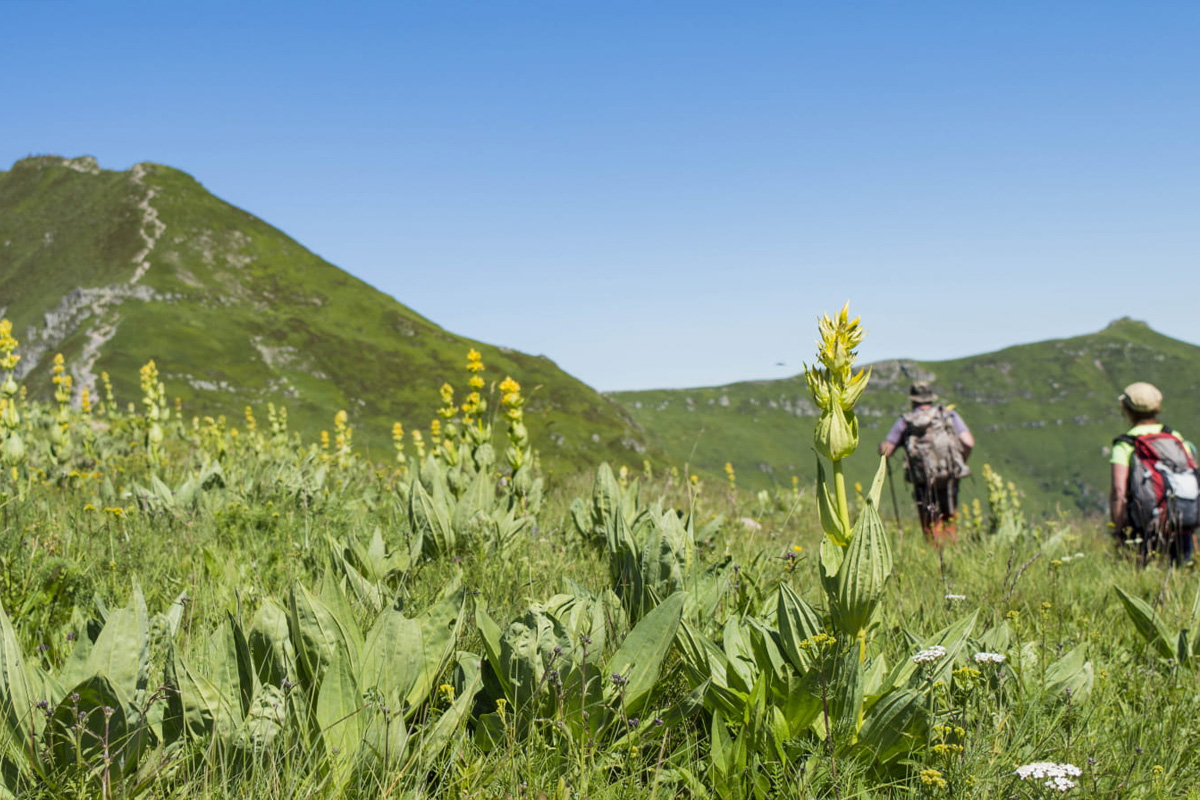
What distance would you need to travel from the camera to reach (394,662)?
7.38 feet

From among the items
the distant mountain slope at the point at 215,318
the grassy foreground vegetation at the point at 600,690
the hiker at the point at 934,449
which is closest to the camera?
the grassy foreground vegetation at the point at 600,690

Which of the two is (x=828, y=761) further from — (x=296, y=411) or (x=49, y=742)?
(x=296, y=411)

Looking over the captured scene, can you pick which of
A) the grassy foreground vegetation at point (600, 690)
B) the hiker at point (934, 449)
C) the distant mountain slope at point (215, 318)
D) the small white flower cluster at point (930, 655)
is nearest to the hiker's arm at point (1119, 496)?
the hiker at point (934, 449)

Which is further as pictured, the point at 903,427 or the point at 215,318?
the point at 215,318

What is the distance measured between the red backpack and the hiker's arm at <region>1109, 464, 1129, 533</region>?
47 mm

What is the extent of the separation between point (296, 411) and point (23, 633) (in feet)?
332

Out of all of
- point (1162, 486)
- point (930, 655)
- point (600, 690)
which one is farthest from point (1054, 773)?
point (1162, 486)

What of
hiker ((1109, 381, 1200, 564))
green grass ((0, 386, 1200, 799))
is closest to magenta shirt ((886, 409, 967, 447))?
hiker ((1109, 381, 1200, 564))

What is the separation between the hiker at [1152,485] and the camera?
6090 mm

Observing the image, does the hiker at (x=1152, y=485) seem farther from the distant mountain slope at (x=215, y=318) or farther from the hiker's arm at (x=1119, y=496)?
the distant mountain slope at (x=215, y=318)

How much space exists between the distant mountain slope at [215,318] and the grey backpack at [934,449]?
8006cm

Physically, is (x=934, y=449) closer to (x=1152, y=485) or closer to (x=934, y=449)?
(x=934, y=449)

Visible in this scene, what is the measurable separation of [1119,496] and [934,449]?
8.55ft

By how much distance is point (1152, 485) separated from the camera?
632 cm
